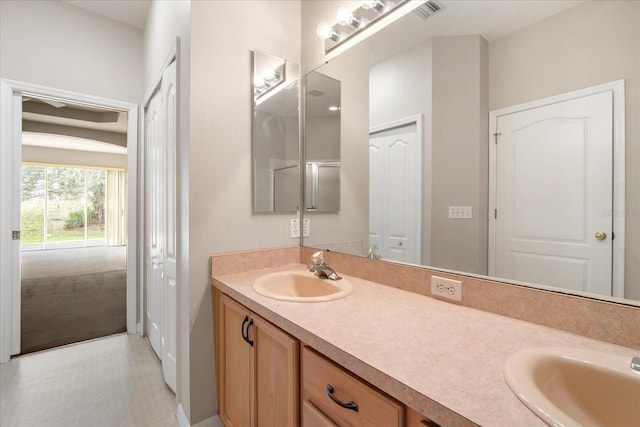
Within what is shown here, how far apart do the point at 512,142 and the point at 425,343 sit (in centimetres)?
73

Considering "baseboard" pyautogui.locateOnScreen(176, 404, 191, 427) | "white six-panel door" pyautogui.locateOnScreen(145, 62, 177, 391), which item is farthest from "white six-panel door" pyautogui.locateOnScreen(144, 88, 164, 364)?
"baseboard" pyautogui.locateOnScreen(176, 404, 191, 427)

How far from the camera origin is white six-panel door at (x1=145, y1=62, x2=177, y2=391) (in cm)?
176

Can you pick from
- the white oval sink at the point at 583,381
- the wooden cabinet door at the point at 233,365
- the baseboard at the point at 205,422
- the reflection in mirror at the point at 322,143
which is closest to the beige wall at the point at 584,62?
the white oval sink at the point at 583,381

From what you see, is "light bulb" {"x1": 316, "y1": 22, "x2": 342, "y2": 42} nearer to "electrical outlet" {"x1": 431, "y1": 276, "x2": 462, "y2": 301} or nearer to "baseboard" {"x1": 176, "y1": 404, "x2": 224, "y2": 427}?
"electrical outlet" {"x1": 431, "y1": 276, "x2": 462, "y2": 301}

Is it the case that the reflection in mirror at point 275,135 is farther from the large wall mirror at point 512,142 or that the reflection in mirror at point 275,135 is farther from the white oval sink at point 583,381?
the white oval sink at point 583,381

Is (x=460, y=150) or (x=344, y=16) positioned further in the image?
(x=344, y=16)

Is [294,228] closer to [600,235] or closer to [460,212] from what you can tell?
[460,212]

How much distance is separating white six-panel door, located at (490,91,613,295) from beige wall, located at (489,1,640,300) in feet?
0.14

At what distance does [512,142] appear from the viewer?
975 mm

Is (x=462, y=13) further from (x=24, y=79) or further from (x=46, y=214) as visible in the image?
(x=46, y=214)

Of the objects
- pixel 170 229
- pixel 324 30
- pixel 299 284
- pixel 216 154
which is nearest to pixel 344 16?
pixel 324 30

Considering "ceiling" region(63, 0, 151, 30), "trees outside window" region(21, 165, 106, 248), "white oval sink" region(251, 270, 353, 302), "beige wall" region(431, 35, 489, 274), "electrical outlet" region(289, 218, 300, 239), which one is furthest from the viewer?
"trees outside window" region(21, 165, 106, 248)

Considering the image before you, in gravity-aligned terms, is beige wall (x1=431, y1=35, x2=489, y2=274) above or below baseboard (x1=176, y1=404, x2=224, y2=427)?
above

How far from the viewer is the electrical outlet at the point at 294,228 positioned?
6.10 feet
